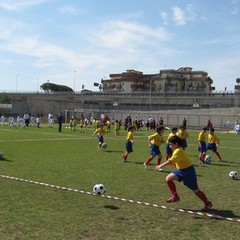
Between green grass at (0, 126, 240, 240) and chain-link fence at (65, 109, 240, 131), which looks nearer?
green grass at (0, 126, 240, 240)

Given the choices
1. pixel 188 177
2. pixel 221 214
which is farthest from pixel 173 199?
pixel 221 214

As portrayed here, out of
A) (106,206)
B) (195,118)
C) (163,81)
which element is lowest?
(106,206)

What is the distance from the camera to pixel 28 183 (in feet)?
35.6

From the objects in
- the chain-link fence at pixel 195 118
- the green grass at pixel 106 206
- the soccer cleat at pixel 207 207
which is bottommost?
the green grass at pixel 106 206

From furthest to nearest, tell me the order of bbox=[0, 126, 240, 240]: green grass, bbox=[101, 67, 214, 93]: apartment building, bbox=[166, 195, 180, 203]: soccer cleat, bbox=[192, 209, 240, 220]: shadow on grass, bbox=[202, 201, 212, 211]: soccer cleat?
bbox=[101, 67, 214, 93]: apartment building
bbox=[166, 195, 180, 203]: soccer cleat
bbox=[202, 201, 212, 211]: soccer cleat
bbox=[192, 209, 240, 220]: shadow on grass
bbox=[0, 126, 240, 240]: green grass

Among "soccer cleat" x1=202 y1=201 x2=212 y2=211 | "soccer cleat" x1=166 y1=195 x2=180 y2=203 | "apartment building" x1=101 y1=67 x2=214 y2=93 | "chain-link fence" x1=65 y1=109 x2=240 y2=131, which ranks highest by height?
"apartment building" x1=101 y1=67 x2=214 y2=93

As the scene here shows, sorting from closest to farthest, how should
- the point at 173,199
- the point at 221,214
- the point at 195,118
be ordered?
the point at 221,214 → the point at 173,199 → the point at 195,118

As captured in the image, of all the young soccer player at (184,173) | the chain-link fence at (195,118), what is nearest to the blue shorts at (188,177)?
the young soccer player at (184,173)

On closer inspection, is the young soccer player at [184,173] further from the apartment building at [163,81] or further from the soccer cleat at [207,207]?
the apartment building at [163,81]

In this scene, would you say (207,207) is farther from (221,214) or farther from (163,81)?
(163,81)

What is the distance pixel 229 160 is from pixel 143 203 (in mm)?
10773

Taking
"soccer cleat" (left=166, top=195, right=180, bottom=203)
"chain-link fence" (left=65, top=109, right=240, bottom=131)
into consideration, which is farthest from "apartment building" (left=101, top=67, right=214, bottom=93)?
"soccer cleat" (left=166, top=195, right=180, bottom=203)

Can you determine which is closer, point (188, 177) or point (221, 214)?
point (221, 214)

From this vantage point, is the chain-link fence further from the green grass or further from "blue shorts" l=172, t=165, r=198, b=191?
"blue shorts" l=172, t=165, r=198, b=191
